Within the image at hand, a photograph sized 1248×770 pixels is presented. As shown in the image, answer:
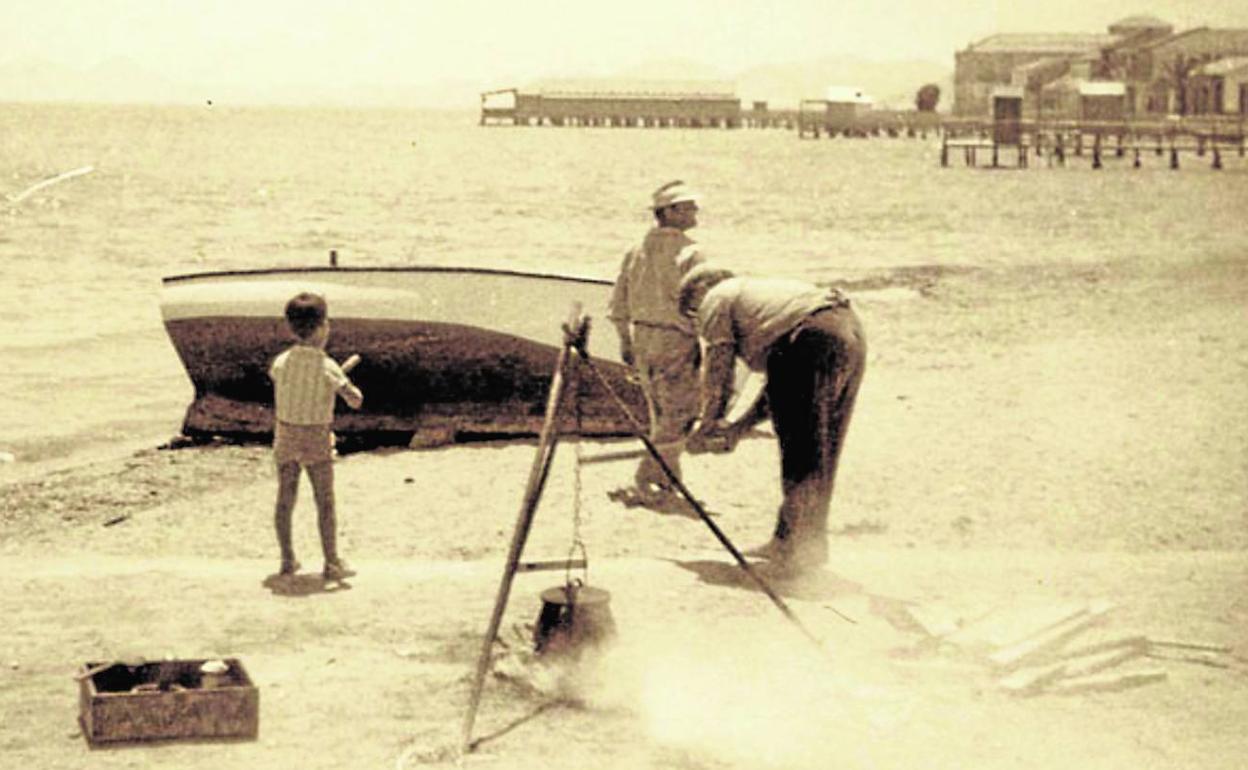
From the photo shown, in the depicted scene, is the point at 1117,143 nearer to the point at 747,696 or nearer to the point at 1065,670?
the point at 1065,670

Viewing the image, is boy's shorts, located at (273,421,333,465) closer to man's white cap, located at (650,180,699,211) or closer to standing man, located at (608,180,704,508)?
standing man, located at (608,180,704,508)

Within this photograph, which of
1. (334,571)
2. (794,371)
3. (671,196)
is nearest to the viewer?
(794,371)

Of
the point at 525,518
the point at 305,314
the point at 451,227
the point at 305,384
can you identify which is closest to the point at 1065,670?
the point at 525,518

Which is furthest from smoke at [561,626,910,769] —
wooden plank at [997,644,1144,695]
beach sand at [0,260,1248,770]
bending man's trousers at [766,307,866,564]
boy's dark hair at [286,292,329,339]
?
boy's dark hair at [286,292,329,339]

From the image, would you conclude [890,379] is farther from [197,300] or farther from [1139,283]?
[1139,283]

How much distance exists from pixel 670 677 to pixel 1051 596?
8.54 ft

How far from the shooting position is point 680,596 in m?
9.48

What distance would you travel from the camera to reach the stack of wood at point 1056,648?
803 centimetres

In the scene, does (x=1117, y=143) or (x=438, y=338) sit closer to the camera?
(x=438, y=338)

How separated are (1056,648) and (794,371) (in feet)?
6.68

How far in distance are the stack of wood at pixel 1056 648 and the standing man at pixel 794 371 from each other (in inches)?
39.3

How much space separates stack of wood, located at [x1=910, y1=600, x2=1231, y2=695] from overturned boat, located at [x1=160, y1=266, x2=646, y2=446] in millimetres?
6801

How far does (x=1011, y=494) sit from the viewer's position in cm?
1263

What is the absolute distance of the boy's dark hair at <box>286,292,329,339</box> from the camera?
918cm
